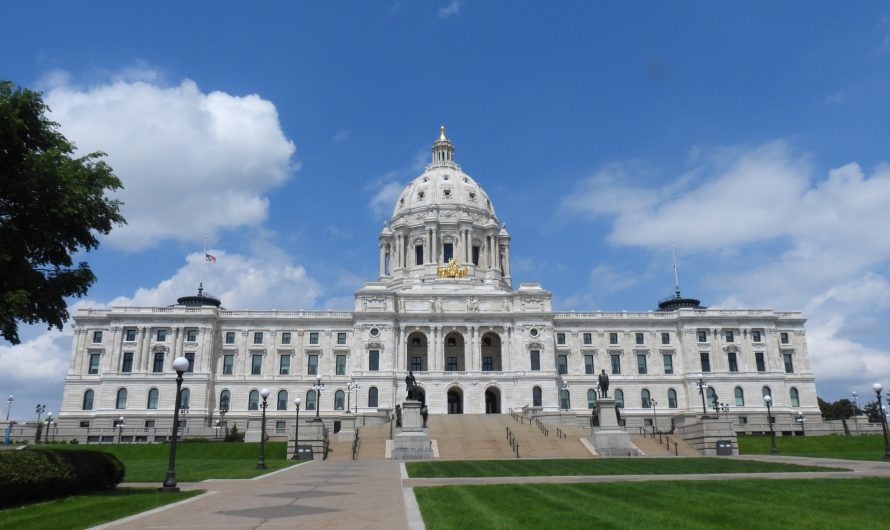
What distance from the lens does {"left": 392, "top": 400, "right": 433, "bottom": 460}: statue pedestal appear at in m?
42.9

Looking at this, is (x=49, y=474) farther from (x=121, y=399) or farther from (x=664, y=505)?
(x=121, y=399)

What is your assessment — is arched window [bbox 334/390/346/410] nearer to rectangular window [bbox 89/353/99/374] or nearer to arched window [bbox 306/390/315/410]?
arched window [bbox 306/390/315/410]

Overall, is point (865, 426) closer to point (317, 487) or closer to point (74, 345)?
point (317, 487)

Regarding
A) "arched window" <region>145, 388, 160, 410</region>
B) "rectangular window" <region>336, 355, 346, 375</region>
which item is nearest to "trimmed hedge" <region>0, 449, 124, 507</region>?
"rectangular window" <region>336, 355, 346, 375</region>

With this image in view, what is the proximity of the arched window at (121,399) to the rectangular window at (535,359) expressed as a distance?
50.7m

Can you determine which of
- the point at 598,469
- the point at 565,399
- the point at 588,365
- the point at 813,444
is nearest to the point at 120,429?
the point at 565,399

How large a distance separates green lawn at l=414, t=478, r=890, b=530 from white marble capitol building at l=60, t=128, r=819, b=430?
6316 centimetres

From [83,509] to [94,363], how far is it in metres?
79.3

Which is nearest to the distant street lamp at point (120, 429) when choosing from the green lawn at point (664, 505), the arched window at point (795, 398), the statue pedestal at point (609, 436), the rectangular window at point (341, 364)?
the rectangular window at point (341, 364)

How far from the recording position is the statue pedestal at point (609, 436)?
42.8m

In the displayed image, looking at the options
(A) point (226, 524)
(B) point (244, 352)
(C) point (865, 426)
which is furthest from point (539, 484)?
(B) point (244, 352)

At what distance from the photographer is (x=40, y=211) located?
22438 millimetres

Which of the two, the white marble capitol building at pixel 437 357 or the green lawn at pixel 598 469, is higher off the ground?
the white marble capitol building at pixel 437 357

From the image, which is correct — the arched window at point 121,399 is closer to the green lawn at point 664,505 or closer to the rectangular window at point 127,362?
the rectangular window at point 127,362
